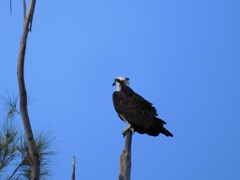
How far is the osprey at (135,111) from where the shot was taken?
340 cm

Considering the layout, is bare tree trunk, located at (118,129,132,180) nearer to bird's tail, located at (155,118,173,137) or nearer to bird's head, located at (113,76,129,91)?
bird's tail, located at (155,118,173,137)

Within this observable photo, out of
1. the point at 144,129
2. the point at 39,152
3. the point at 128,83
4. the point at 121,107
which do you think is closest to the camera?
the point at 39,152

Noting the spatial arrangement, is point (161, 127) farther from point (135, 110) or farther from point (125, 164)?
point (125, 164)

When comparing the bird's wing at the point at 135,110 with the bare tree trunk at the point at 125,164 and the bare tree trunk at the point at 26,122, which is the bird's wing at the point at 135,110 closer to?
the bare tree trunk at the point at 125,164

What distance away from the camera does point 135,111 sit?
3611 mm

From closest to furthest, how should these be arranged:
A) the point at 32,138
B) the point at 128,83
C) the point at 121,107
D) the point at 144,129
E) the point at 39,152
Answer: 1. the point at 32,138
2. the point at 39,152
3. the point at 144,129
4. the point at 121,107
5. the point at 128,83

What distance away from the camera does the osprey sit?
3.40 m

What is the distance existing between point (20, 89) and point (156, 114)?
1.24 m

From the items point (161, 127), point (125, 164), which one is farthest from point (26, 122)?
point (161, 127)

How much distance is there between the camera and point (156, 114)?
358 centimetres

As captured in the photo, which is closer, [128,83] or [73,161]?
[73,161]

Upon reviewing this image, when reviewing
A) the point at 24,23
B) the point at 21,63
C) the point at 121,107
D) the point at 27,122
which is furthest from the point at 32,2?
the point at 121,107

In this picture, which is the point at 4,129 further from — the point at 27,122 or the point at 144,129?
the point at 144,129

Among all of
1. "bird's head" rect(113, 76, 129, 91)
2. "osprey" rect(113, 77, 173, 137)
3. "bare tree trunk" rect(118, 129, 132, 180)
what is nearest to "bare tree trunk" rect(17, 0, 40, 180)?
"bare tree trunk" rect(118, 129, 132, 180)
